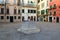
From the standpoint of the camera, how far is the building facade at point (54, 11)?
1788 inches

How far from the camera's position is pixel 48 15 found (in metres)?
49.9

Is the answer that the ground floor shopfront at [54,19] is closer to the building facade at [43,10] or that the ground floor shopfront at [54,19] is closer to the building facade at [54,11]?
the building facade at [54,11]

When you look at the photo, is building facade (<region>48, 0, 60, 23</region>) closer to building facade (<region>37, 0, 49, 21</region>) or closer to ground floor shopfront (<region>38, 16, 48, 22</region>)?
building facade (<region>37, 0, 49, 21</region>)

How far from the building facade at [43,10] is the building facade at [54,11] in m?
2.43

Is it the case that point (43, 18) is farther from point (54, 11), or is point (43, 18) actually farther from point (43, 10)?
point (54, 11)

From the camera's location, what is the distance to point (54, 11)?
1848 inches

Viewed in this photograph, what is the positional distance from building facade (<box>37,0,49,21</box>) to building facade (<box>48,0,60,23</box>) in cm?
243

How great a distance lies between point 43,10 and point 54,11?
7.19m

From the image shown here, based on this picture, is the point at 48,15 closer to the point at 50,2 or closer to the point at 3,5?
the point at 50,2

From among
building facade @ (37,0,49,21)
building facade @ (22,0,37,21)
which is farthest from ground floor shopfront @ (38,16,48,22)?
building facade @ (22,0,37,21)

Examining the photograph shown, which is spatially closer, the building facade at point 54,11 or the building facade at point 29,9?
the building facade at point 54,11

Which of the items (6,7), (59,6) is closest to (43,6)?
(59,6)

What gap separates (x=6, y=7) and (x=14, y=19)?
3.91 meters

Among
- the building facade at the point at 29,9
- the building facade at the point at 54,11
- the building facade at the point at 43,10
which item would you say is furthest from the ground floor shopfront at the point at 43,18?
the building facade at the point at 29,9
